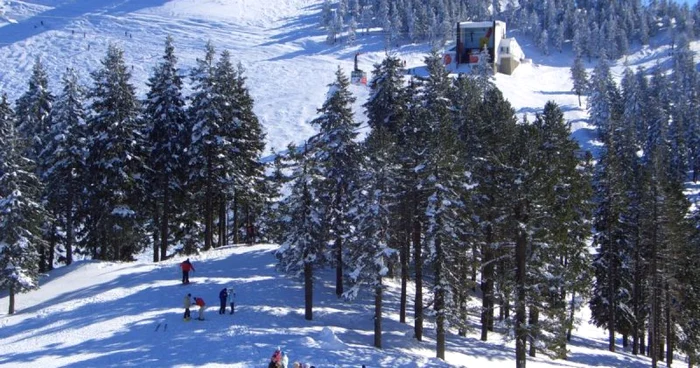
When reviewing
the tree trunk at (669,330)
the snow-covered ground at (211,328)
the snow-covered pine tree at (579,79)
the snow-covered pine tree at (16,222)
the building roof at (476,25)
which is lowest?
the tree trunk at (669,330)

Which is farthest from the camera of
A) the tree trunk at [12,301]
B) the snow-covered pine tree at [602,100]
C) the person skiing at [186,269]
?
the snow-covered pine tree at [602,100]

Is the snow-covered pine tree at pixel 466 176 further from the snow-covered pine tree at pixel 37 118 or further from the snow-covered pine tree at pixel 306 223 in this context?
the snow-covered pine tree at pixel 37 118

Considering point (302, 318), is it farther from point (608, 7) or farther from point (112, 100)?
point (608, 7)

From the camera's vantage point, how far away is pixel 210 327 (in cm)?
2730

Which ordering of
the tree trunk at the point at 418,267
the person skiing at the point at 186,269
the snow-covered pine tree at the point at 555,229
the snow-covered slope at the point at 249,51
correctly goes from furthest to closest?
1. the snow-covered slope at the point at 249,51
2. the person skiing at the point at 186,269
3. the tree trunk at the point at 418,267
4. the snow-covered pine tree at the point at 555,229

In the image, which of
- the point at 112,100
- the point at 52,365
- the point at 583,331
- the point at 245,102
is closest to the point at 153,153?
the point at 112,100

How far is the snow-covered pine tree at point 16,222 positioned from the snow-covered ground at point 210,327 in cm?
186

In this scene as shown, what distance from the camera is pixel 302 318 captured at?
101 ft

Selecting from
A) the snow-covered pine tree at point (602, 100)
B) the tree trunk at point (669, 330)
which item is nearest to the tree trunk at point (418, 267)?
the tree trunk at point (669, 330)

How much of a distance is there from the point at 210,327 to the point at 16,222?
14.0 metres

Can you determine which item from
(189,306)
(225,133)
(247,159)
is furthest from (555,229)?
(247,159)

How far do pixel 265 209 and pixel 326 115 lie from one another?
68.9 ft

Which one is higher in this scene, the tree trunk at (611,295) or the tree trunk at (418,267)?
the tree trunk at (418,267)

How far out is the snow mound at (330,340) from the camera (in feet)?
87.3
